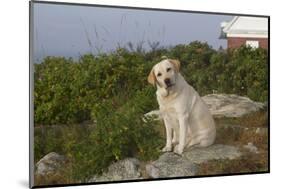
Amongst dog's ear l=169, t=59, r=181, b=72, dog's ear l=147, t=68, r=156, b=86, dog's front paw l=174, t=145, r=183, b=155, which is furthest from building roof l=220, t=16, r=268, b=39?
dog's front paw l=174, t=145, r=183, b=155

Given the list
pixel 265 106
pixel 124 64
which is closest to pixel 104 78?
pixel 124 64

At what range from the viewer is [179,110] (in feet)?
15.3

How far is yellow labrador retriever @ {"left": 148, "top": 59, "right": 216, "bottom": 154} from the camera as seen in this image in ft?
15.1

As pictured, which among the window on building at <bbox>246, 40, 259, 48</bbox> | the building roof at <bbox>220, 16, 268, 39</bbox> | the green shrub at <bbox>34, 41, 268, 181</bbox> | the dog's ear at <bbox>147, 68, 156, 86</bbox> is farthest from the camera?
the window on building at <bbox>246, 40, 259, 48</bbox>

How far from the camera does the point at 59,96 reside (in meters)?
4.40

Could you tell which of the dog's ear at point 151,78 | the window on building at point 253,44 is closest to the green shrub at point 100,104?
the dog's ear at point 151,78

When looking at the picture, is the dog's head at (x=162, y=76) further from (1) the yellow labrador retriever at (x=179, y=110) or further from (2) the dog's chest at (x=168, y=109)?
(2) the dog's chest at (x=168, y=109)

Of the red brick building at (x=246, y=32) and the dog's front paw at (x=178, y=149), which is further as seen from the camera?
the red brick building at (x=246, y=32)

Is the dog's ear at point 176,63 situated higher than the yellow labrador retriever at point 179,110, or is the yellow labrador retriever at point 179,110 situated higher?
the dog's ear at point 176,63

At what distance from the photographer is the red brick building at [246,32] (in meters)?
4.87

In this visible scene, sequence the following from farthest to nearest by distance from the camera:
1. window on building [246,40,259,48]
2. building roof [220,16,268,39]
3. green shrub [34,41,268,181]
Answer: window on building [246,40,259,48]
building roof [220,16,268,39]
green shrub [34,41,268,181]

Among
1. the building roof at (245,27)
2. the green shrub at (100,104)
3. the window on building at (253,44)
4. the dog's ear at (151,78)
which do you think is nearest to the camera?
the green shrub at (100,104)

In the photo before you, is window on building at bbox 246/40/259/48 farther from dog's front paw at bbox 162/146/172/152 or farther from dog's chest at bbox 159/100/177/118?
dog's front paw at bbox 162/146/172/152

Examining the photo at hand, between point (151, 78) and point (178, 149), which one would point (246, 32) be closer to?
point (151, 78)
